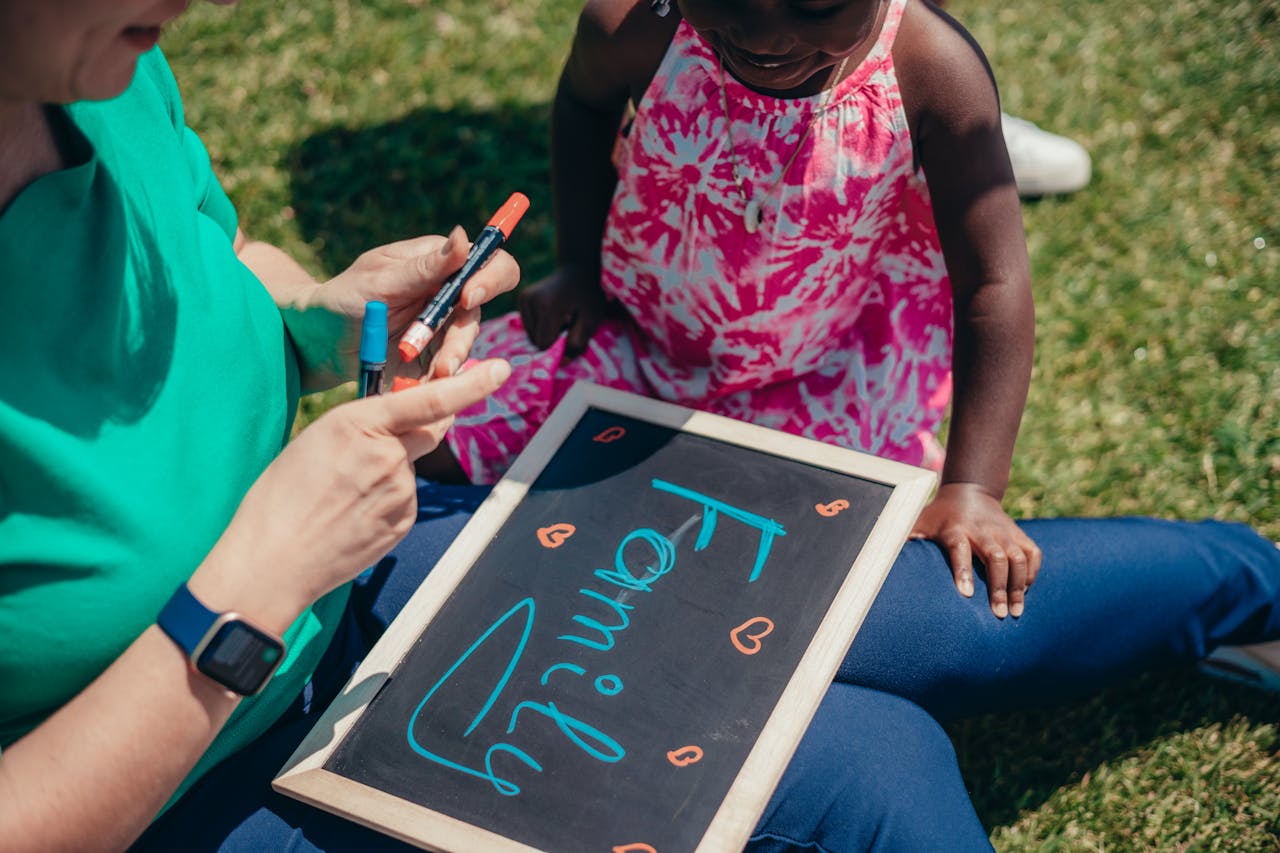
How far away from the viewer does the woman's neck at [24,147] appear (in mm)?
1192

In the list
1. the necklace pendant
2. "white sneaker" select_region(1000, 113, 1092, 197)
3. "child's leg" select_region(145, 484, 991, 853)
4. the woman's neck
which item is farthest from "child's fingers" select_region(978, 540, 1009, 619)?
"white sneaker" select_region(1000, 113, 1092, 197)

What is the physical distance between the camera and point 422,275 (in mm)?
1546

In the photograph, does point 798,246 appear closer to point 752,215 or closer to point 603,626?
point 752,215

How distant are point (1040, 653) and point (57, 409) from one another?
1.45 meters

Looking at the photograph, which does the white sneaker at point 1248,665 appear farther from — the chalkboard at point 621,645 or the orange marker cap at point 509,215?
the orange marker cap at point 509,215

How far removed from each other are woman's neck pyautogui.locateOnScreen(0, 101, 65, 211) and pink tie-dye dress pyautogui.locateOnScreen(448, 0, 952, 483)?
0.94 metres

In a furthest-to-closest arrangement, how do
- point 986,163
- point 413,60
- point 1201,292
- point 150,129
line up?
point 413,60 → point 1201,292 → point 986,163 → point 150,129

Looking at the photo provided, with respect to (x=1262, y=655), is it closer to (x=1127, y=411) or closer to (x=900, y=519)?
(x=1127, y=411)

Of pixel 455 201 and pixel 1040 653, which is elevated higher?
pixel 455 201

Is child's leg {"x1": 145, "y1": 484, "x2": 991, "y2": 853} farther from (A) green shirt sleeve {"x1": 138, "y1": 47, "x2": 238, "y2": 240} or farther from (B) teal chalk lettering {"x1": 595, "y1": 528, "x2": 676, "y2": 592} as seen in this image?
(A) green shirt sleeve {"x1": 138, "y1": 47, "x2": 238, "y2": 240}

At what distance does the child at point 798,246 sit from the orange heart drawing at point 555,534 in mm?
511

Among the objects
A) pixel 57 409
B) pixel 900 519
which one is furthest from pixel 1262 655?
pixel 57 409

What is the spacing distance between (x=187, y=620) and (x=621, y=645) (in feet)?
1.95

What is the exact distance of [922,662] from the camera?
1702mm
